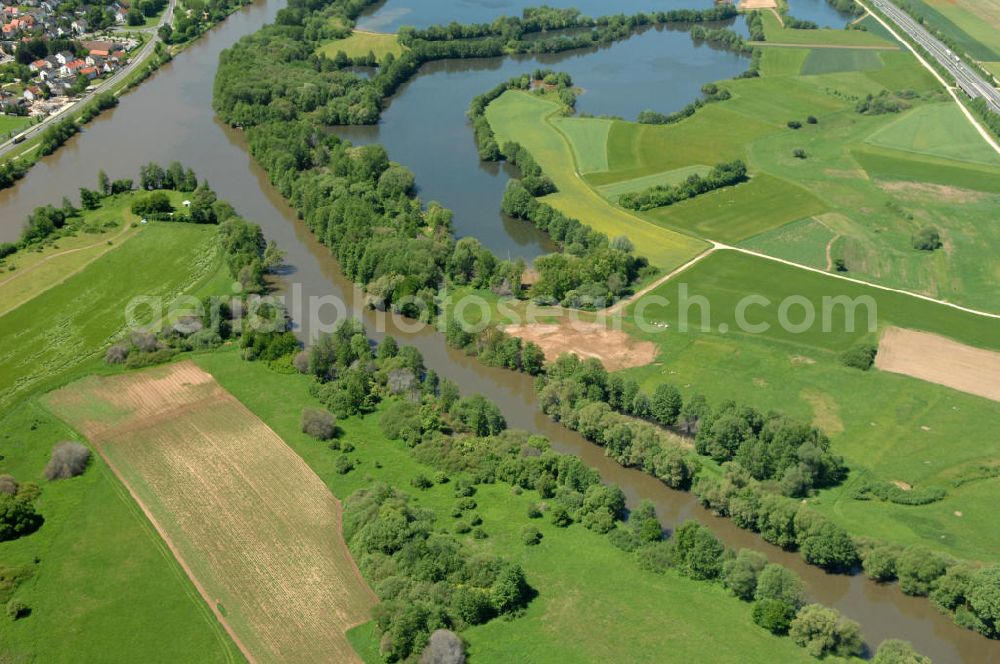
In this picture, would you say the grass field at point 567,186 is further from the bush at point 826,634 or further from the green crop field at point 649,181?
the bush at point 826,634

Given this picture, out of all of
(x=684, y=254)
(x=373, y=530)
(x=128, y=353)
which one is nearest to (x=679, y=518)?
(x=373, y=530)

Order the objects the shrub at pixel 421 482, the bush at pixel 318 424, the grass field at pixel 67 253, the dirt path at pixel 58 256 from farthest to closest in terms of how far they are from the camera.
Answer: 1. the dirt path at pixel 58 256
2. the grass field at pixel 67 253
3. the bush at pixel 318 424
4. the shrub at pixel 421 482

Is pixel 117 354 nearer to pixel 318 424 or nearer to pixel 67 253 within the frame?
pixel 318 424

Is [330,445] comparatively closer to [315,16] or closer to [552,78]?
[552,78]

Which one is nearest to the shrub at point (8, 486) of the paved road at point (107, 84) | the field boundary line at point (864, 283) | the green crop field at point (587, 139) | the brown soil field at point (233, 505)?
the brown soil field at point (233, 505)

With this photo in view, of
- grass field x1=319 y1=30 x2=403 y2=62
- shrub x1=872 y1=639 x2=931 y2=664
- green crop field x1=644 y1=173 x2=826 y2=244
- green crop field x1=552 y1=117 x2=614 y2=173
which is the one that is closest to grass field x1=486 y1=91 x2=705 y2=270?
green crop field x1=552 y1=117 x2=614 y2=173

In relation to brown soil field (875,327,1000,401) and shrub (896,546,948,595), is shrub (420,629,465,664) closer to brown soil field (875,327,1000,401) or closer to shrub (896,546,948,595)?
shrub (896,546,948,595)
